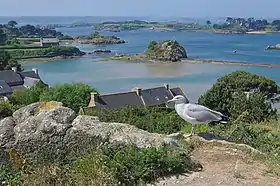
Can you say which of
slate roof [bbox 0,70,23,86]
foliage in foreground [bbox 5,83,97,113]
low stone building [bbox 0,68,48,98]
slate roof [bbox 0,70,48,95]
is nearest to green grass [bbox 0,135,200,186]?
foliage in foreground [bbox 5,83,97,113]

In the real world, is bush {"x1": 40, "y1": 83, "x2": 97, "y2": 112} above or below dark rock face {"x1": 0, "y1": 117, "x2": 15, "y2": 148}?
below

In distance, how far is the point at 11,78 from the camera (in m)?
45.2

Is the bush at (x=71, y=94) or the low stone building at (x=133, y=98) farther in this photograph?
the bush at (x=71, y=94)

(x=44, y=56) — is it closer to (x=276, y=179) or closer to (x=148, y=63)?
(x=148, y=63)

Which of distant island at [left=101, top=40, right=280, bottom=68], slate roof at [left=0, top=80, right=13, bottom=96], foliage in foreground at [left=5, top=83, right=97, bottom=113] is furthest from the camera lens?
distant island at [left=101, top=40, right=280, bottom=68]

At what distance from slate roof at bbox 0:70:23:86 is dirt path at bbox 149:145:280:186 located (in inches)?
1594

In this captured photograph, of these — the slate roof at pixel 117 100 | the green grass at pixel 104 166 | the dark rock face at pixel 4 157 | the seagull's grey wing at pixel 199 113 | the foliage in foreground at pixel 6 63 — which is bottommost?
the foliage in foreground at pixel 6 63

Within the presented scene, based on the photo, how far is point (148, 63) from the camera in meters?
78.8

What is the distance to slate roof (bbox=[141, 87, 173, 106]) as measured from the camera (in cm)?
3351

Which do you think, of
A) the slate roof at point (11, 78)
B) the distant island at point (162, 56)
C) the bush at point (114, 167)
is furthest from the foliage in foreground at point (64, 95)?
the distant island at point (162, 56)

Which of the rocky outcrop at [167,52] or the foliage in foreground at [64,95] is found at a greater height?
the foliage in foreground at [64,95]

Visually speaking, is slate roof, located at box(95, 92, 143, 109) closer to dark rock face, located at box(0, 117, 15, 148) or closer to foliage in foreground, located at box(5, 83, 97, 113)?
foliage in foreground, located at box(5, 83, 97, 113)

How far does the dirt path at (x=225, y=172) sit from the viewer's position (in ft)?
15.8

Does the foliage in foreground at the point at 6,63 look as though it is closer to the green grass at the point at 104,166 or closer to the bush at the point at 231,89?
the bush at the point at 231,89
